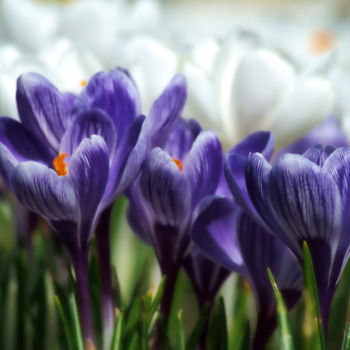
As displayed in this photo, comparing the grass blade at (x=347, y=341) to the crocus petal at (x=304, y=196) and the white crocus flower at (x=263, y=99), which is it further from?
the white crocus flower at (x=263, y=99)

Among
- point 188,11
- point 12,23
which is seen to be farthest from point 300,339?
point 188,11

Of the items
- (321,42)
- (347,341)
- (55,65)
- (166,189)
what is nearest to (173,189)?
(166,189)

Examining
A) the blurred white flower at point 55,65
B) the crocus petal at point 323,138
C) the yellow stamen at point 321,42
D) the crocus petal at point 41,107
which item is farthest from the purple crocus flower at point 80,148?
the yellow stamen at point 321,42

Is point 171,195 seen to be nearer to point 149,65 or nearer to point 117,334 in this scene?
point 117,334

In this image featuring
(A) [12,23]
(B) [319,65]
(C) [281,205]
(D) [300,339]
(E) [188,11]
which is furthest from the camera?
(E) [188,11]

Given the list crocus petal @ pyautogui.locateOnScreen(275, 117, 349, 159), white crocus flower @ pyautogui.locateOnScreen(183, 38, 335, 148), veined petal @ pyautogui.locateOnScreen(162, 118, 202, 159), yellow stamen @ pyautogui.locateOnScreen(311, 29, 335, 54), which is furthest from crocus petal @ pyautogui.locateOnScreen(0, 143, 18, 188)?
yellow stamen @ pyautogui.locateOnScreen(311, 29, 335, 54)

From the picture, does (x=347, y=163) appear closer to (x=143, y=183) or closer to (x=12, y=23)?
(x=143, y=183)

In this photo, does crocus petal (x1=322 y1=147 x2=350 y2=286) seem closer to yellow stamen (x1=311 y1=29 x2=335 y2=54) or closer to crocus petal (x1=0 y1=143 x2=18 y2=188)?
crocus petal (x1=0 y1=143 x2=18 y2=188)
